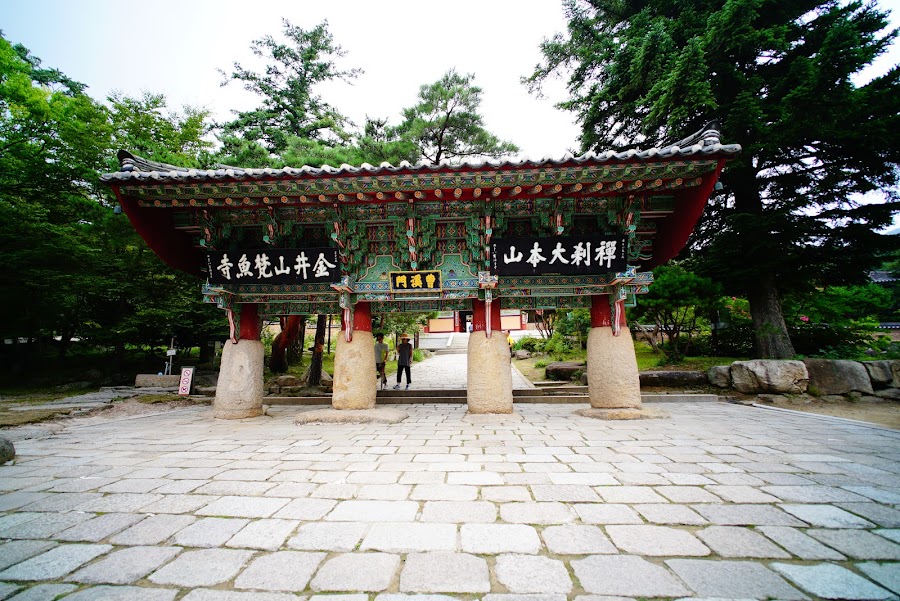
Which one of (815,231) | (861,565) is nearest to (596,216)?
(861,565)

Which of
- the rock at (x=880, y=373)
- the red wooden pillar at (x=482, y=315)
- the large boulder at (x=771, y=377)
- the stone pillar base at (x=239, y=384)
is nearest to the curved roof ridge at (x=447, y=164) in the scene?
the red wooden pillar at (x=482, y=315)

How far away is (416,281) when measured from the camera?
6938 millimetres

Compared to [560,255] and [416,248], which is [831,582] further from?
[416,248]

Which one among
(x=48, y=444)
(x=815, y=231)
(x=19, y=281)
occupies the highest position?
(x=815, y=231)

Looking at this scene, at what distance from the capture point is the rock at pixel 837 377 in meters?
7.82

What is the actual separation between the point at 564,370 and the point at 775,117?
9.09 metres

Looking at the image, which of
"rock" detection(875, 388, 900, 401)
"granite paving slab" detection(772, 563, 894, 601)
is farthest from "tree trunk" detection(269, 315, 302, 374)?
"rock" detection(875, 388, 900, 401)

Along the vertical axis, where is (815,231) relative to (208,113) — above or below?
below

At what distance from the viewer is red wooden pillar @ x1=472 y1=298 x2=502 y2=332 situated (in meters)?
6.94

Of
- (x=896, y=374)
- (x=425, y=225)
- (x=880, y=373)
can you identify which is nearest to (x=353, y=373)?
(x=425, y=225)

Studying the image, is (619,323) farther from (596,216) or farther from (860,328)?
(860,328)

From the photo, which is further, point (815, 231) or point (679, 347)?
point (679, 347)

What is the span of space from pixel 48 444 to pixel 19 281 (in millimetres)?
10897

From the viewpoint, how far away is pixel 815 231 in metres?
9.12
